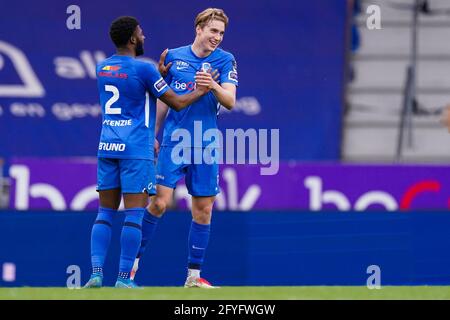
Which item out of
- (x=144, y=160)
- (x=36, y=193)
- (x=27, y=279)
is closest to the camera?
(x=144, y=160)

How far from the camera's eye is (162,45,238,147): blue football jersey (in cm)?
720

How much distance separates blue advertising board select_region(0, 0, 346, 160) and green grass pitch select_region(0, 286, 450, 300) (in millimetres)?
5500

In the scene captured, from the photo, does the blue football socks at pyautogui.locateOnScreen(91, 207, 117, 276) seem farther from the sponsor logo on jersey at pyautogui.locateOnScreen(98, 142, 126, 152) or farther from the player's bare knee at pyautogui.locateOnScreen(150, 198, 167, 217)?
the player's bare knee at pyautogui.locateOnScreen(150, 198, 167, 217)

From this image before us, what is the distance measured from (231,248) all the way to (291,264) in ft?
1.50

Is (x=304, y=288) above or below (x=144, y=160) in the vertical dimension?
below

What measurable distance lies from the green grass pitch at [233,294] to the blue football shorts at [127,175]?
0.58 m

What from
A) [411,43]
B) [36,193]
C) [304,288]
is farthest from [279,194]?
[411,43]

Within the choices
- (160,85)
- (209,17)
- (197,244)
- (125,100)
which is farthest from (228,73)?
(197,244)

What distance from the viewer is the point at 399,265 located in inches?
342

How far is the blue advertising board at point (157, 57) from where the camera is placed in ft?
40.8

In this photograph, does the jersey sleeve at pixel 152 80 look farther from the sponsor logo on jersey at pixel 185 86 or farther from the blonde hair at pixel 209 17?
the blonde hair at pixel 209 17

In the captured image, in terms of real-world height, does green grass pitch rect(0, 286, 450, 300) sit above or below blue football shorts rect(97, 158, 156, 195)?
below

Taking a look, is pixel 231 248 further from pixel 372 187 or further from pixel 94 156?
pixel 94 156

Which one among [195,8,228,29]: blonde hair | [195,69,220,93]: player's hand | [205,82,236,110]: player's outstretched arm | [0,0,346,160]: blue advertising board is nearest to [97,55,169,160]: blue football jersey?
[195,69,220,93]: player's hand
